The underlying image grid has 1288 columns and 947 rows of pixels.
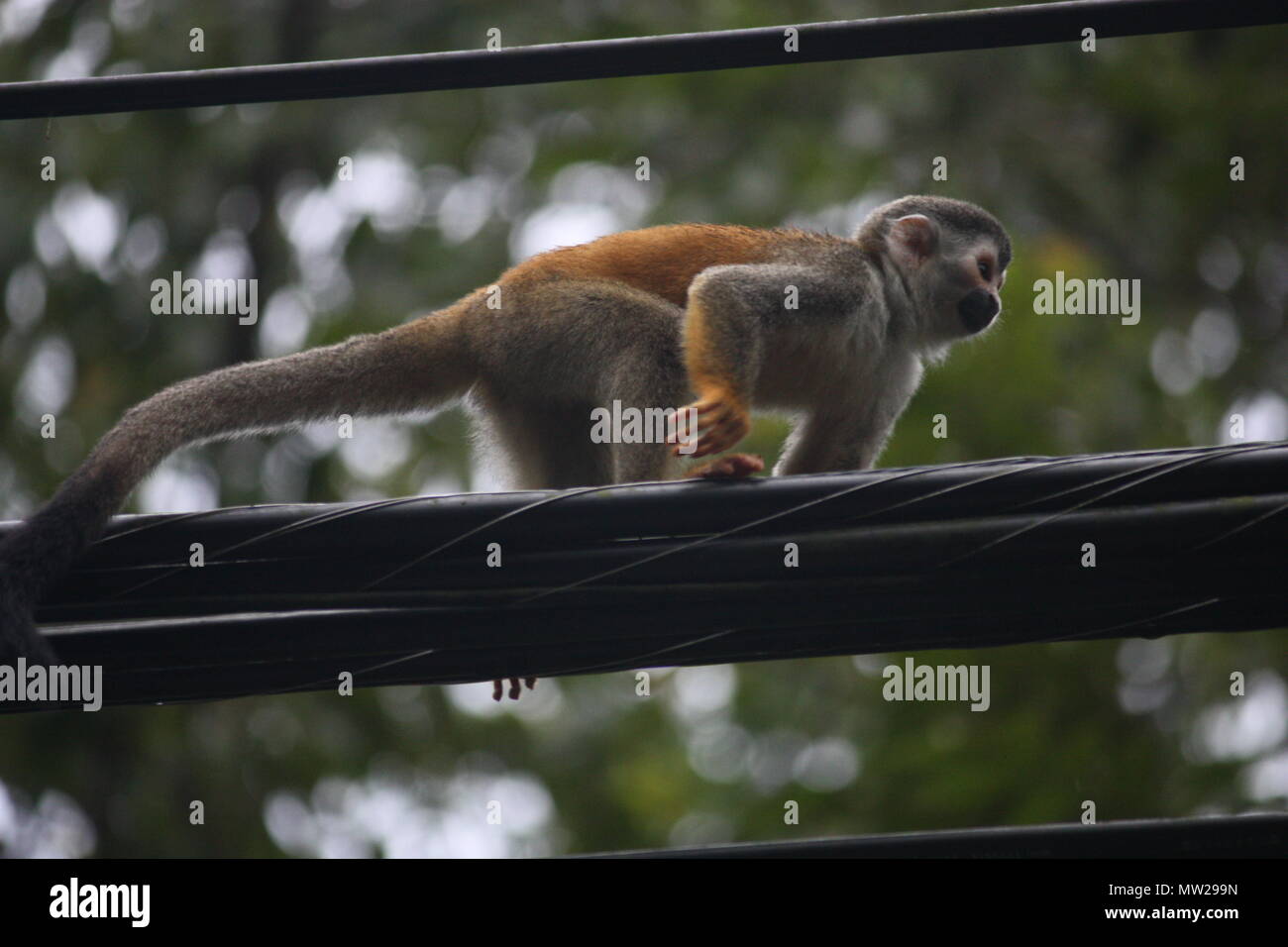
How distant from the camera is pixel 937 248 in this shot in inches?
236

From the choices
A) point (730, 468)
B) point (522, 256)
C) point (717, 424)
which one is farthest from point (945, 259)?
point (522, 256)

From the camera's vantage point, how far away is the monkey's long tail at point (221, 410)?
3.60m

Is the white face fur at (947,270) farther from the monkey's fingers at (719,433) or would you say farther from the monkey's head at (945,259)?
the monkey's fingers at (719,433)

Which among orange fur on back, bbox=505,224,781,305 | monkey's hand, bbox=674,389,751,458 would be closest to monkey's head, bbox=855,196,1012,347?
orange fur on back, bbox=505,224,781,305

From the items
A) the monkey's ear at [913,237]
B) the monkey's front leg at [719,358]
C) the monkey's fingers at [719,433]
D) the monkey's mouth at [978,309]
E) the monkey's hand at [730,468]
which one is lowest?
the monkey's hand at [730,468]

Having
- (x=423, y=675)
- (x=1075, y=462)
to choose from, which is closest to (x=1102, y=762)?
(x=1075, y=462)

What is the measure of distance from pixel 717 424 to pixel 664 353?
56cm

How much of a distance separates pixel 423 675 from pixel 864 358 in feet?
8.86

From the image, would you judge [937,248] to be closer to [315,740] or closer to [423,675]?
[423,675]

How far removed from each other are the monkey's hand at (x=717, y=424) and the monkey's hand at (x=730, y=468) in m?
0.19

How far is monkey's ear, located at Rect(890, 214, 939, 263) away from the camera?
5.94 m

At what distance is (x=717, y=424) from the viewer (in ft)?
15.6

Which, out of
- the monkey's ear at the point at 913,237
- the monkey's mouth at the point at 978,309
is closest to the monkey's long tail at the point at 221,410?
the monkey's ear at the point at 913,237

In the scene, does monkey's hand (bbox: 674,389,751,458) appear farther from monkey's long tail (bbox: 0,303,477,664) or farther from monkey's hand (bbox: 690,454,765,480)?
monkey's long tail (bbox: 0,303,477,664)
